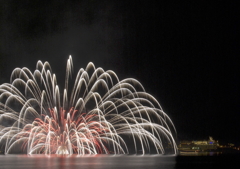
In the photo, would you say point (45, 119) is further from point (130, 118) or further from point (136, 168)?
point (136, 168)

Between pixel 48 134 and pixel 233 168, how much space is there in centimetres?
3377

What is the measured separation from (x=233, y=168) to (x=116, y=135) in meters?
23.7

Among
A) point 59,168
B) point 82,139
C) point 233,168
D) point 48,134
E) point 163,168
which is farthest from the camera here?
point 82,139

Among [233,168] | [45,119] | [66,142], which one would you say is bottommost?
[233,168]

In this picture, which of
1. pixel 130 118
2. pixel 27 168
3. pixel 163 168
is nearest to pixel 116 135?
pixel 130 118

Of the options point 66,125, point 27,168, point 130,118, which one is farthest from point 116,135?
point 27,168

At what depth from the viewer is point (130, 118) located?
68250 millimetres

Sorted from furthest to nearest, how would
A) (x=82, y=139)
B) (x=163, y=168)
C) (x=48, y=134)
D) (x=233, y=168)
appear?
1. (x=82, y=139)
2. (x=48, y=134)
3. (x=233, y=168)
4. (x=163, y=168)

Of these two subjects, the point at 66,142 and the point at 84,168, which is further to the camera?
the point at 66,142

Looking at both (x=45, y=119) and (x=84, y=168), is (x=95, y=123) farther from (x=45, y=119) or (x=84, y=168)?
(x=84, y=168)

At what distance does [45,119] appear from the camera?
69.2m

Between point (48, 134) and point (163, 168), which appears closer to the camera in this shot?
point (163, 168)

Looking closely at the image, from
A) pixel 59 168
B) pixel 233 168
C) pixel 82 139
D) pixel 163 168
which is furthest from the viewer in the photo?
pixel 82 139

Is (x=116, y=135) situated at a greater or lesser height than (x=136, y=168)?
greater
